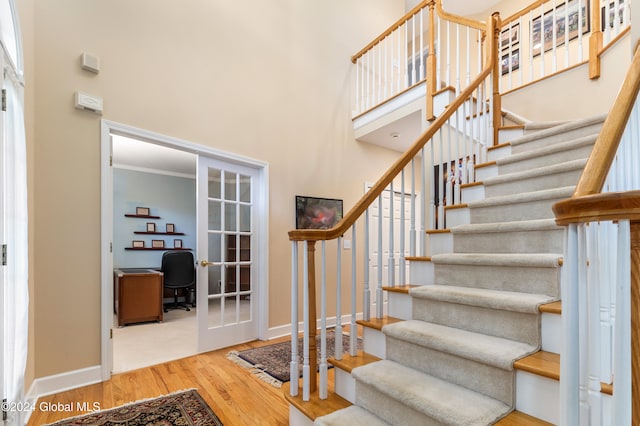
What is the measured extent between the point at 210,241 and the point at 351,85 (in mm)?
2916

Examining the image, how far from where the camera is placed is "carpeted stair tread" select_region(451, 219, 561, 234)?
182cm

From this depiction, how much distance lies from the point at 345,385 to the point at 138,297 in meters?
3.79

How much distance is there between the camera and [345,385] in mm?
1828

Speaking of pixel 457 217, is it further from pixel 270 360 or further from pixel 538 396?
pixel 270 360

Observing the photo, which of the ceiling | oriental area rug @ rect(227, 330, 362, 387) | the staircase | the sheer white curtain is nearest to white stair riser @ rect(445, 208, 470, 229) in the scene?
the staircase

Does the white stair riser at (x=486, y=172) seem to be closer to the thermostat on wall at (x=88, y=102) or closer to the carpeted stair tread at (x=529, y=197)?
the carpeted stair tread at (x=529, y=197)

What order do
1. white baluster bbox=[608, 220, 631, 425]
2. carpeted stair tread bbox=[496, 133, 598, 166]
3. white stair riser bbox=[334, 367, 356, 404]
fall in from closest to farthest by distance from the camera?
white baluster bbox=[608, 220, 631, 425] → white stair riser bbox=[334, 367, 356, 404] → carpeted stair tread bbox=[496, 133, 598, 166]

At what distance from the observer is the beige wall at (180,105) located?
2.42 m

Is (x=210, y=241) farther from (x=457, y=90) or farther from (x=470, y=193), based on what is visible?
(x=457, y=90)

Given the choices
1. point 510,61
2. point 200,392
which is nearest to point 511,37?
point 510,61

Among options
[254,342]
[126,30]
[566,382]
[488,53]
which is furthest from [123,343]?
[488,53]

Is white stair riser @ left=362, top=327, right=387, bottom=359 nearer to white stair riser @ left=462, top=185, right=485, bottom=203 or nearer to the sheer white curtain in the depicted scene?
white stair riser @ left=462, top=185, right=485, bottom=203

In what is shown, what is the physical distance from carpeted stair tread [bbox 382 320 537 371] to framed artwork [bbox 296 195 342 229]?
2.28m

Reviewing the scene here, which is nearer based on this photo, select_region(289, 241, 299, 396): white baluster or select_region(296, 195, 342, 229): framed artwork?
select_region(289, 241, 299, 396): white baluster
